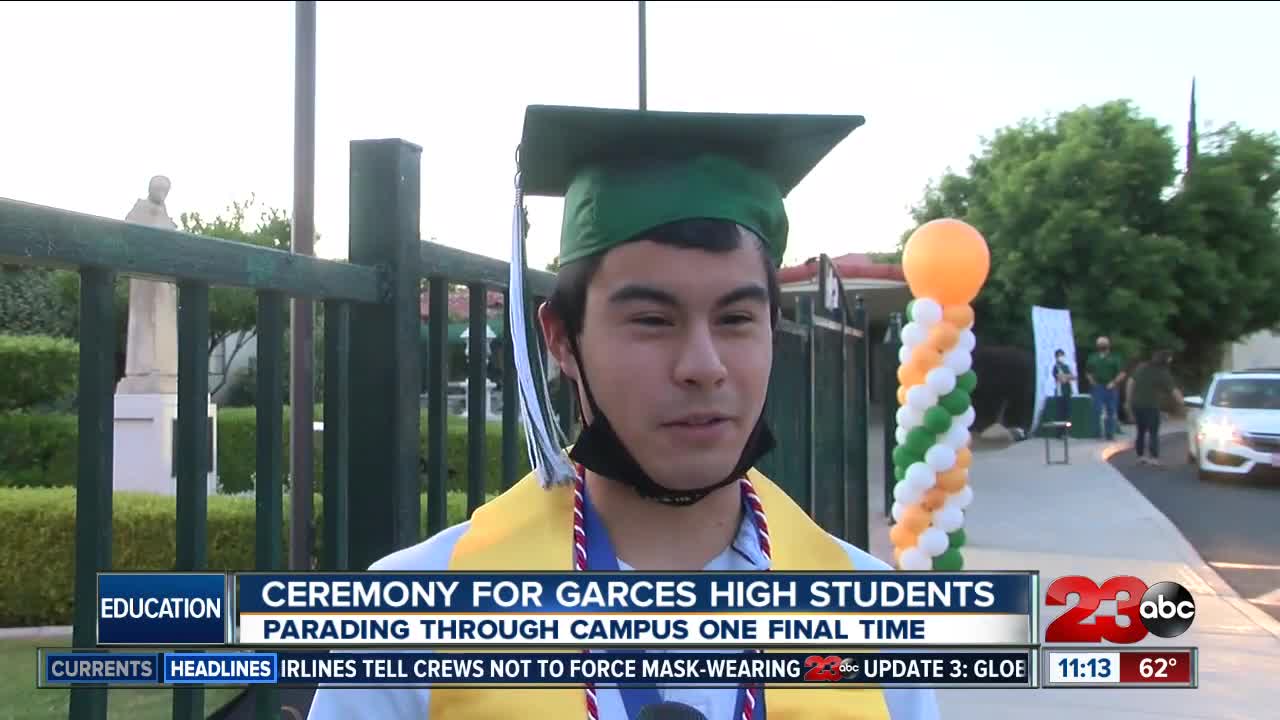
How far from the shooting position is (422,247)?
7.00 ft

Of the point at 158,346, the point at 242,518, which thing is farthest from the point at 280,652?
the point at 158,346

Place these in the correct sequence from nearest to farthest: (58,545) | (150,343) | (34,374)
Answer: (58,545)
(34,374)
(150,343)

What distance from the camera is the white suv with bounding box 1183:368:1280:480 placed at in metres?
11.6

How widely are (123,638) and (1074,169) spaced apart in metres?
25.2

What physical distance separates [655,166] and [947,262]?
5683 millimetres

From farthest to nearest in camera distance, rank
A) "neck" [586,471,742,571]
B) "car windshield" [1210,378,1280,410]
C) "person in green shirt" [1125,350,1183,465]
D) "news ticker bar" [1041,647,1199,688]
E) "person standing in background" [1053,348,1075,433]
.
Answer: "person standing in background" [1053,348,1075,433], "person in green shirt" [1125,350,1183,465], "car windshield" [1210,378,1280,410], "news ticker bar" [1041,647,1199,688], "neck" [586,471,742,571]

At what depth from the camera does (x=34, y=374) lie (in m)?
7.66

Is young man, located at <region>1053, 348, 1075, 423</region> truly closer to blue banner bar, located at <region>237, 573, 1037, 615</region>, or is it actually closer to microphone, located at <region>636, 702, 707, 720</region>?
blue banner bar, located at <region>237, 573, 1037, 615</region>

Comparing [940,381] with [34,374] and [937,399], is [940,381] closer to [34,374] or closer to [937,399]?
[937,399]

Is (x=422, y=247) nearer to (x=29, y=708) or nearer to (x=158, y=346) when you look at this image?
(x=29, y=708)

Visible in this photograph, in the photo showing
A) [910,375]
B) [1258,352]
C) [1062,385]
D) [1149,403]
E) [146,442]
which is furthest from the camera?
[1258,352]

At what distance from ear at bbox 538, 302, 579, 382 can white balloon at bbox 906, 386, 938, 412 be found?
5579mm

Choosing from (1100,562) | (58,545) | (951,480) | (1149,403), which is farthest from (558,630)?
(1149,403)

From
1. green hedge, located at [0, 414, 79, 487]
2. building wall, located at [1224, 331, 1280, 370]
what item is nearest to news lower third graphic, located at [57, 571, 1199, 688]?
Result: green hedge, located at [0, 414, 79, 487]
